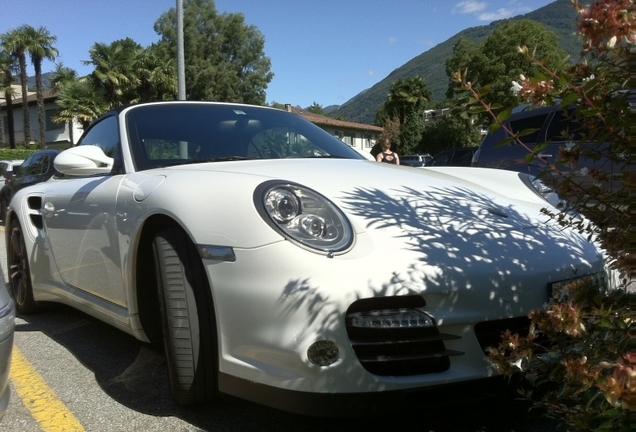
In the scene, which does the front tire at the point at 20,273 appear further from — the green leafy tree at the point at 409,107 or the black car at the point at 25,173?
the green leafy tree at the point at 409,107

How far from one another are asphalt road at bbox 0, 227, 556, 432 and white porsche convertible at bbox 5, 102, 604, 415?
16 cm

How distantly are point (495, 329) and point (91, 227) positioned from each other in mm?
2028

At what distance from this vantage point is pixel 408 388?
1.97 meters

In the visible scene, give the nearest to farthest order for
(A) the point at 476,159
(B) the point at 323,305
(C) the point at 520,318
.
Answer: (B) the point at 323,305, (C) the point at 520,318, (A) the point at 476,159

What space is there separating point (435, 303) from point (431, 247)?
221 mm

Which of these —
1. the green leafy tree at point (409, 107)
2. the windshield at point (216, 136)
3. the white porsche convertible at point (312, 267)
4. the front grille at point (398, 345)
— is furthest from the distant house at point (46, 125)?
the front grille at point (398, 345)

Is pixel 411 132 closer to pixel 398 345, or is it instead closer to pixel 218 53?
pixel 218 53

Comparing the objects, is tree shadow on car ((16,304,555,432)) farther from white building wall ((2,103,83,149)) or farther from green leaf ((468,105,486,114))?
white building wall ((2,103,83,149))


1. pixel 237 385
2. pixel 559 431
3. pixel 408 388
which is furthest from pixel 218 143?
pixel 559 431

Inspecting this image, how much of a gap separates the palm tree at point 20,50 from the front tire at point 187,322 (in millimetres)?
42061

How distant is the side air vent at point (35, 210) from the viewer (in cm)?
391

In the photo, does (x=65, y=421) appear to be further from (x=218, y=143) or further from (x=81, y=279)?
(x=218, y=143)

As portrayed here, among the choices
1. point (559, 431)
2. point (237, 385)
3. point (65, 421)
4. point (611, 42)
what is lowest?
point (65, 421)

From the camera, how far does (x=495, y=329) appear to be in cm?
210
